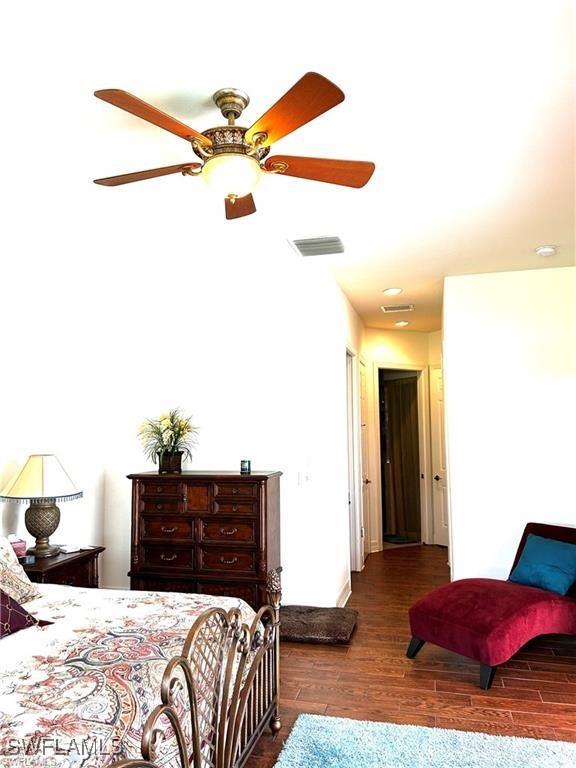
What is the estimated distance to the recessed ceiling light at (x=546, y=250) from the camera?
4071mm

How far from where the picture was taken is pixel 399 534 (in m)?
7.60

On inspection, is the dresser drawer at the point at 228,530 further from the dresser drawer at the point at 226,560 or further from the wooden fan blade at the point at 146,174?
the wooden fan blade at the point at 146,174

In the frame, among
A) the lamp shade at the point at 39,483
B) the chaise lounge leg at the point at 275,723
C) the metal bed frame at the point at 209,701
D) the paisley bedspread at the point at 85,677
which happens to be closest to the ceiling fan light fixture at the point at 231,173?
the metal bed frame at the point at 209,701

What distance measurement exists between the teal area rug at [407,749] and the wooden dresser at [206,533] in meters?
1.23

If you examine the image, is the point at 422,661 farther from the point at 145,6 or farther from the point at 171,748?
the point at 145,6

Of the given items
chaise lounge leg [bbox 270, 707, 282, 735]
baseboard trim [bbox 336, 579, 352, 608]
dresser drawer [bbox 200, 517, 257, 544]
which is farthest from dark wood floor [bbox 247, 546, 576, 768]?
dresser drawer [bbox 200, 517, 257, 544]

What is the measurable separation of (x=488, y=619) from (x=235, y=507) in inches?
67.7

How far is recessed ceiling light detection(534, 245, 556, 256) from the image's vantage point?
407 cm

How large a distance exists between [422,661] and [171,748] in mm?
2255

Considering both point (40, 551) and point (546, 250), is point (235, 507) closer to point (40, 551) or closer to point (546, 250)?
point (40, 551)

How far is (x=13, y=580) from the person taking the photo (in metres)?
2.50

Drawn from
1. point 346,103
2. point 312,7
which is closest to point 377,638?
point 346,103

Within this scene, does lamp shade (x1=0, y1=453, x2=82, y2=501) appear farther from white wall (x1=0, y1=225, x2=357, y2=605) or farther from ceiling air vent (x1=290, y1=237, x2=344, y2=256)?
ceiling air vent (x1=290, y1=237, x2=344, y2=256)

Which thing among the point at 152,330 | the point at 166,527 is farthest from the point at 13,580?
the point at 152,330
